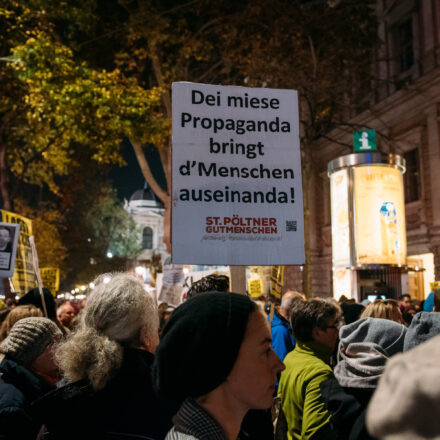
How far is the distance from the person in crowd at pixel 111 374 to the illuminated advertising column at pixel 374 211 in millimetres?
11664

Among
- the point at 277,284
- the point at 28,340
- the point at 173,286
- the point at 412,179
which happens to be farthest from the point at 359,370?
the point at 412,179

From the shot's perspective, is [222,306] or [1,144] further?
[1,144]

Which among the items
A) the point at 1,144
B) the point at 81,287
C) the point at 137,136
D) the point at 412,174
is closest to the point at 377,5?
the point at 412,174

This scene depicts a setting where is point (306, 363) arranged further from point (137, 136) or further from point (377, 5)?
point (377, 5)

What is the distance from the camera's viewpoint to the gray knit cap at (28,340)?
10.5ft

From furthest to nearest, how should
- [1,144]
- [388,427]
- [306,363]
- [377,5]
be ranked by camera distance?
1. [377,5]
2. [1,144]
3. [306,363]
4. [388,427]

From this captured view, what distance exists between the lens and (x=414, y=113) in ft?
60.3

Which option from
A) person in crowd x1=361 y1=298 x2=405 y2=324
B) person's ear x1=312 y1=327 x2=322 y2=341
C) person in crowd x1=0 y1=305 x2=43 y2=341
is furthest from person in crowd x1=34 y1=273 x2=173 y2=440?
person in crowd x1=361 y1=298 x2=405 y2=324

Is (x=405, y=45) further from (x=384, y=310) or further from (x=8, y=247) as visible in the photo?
(x=384, y=310)

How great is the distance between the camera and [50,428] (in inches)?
83.8

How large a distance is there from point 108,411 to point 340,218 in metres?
12.9

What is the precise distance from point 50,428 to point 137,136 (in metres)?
12.9

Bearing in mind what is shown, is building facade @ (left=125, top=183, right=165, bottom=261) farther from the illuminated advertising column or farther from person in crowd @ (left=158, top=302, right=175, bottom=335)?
person in crowd @ (left=158, top=302, right=175, bottom=335)

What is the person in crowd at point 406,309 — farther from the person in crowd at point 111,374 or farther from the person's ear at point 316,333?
the person in crowd at point 111,374
